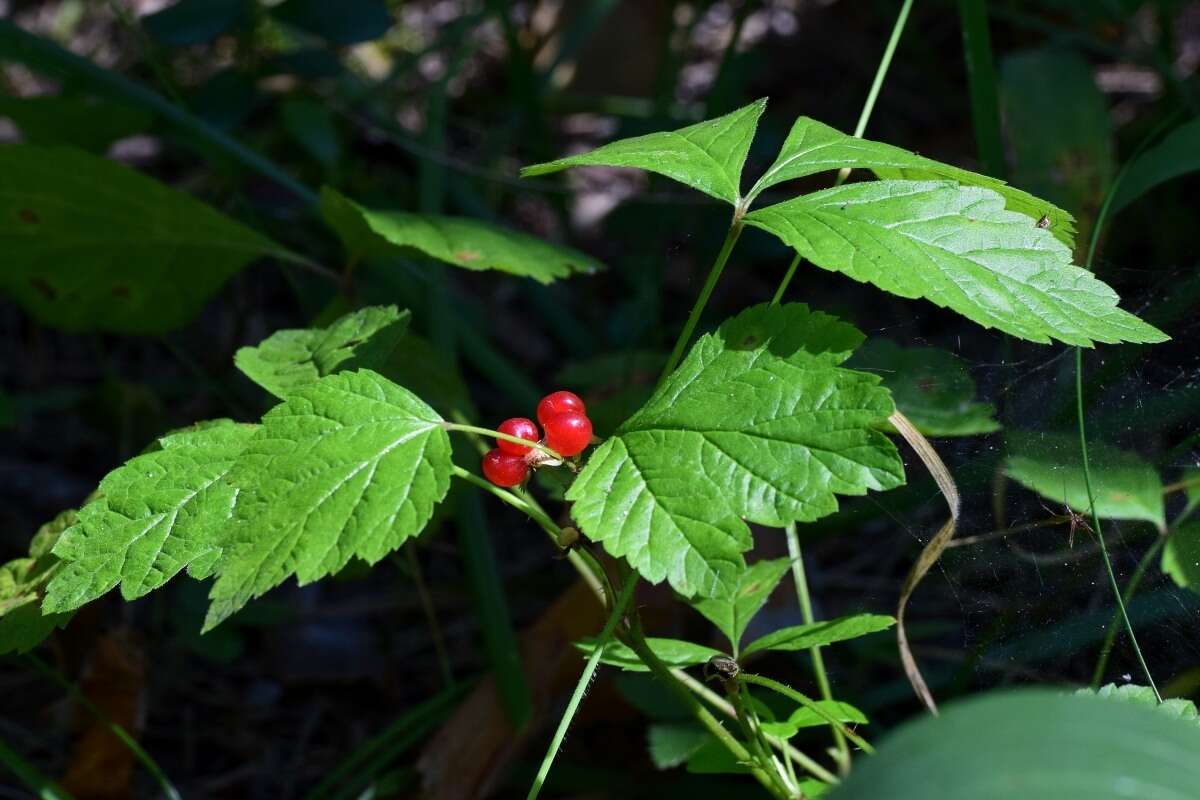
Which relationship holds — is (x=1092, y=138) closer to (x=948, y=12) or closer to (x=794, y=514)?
(x=948, y=12)

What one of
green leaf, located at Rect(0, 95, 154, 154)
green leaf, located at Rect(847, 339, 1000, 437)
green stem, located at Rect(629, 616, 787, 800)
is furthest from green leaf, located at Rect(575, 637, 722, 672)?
green leaf, located at Rect(0, 95, 154, 154)

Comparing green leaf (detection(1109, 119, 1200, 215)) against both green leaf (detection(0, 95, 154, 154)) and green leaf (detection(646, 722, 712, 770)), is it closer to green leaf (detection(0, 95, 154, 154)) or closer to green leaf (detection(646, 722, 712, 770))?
green leaf (detection(646, 722, 712, 770))

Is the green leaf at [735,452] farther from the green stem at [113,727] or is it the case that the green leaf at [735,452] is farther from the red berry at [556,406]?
the green stem at [113,727]

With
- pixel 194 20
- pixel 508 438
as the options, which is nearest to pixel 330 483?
pixel 508 438

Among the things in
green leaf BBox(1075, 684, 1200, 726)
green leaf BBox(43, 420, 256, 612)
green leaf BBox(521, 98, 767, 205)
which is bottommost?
green leaf BBox(1075, 684, 1200, 726)

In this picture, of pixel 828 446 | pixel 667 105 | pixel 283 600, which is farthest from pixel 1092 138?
pixel 283 600

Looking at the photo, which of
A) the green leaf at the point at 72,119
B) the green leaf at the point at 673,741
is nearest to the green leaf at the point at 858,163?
the green leaf at the point at 673,741
